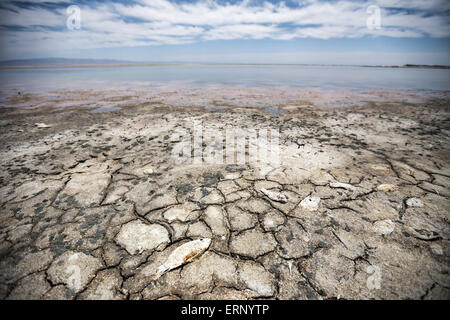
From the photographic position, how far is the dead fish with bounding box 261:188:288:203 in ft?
6.75

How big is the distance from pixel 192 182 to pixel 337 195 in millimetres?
1629

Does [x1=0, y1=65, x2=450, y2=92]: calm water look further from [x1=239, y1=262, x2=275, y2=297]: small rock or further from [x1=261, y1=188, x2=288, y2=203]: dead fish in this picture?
[x1=239, y1=262, x2=275, y2=297]: small rock

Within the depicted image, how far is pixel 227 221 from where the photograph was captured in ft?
5.90

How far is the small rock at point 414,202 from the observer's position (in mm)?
1924

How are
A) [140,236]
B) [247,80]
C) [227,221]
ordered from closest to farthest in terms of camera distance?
[140,236] < [227,221] < [247,80]

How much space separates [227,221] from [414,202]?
1889mm

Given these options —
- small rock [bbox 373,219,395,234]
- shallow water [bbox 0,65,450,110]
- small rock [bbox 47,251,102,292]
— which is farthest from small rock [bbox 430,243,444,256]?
shallow water [bbox 0,65,450,110]

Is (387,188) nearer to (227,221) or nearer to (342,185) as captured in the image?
A: (342,185)

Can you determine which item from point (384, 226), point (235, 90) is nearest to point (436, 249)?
point (384, 226)

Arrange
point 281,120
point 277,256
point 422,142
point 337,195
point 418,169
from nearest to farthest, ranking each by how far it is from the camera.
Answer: point 277,256 < point 337,195 < point 418,169 < point 422,142 < point 281,120
